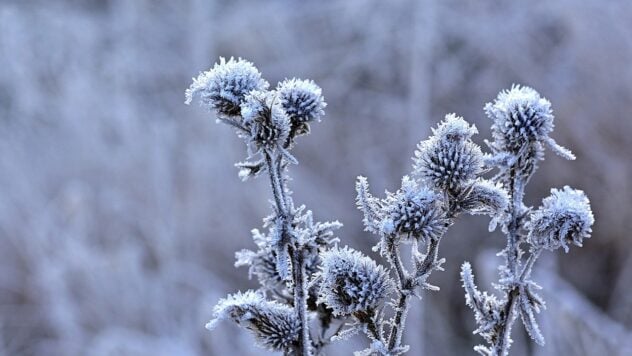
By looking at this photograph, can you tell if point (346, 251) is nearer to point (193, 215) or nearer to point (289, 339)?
point (289, 339)

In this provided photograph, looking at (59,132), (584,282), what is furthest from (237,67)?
(59,132)

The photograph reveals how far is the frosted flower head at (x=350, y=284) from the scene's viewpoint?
1.73 ft

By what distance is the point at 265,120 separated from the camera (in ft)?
1.70

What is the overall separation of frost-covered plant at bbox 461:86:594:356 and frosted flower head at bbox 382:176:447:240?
4 centimetres

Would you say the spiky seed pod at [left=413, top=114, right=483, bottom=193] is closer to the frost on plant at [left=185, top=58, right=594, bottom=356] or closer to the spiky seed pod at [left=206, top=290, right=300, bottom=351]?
the frost on plant at [left=185, top=58, right=594, bottom=356]

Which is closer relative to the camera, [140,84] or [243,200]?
[243,200]

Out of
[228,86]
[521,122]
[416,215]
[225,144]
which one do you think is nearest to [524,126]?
[521,122]

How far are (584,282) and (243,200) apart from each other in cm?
157

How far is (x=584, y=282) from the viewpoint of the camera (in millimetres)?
2818

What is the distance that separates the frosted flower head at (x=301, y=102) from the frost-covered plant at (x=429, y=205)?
7 centimetres

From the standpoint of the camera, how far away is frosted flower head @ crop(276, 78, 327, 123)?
1.83ft

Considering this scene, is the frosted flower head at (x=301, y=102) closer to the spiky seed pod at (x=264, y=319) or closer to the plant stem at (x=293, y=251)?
the plant stem at (x=293, y=251)

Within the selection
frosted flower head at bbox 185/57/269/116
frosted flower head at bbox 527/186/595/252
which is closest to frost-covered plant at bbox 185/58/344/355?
frosted flower head at bbox 185/57/269/116

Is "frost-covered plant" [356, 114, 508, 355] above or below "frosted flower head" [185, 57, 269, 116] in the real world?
below
